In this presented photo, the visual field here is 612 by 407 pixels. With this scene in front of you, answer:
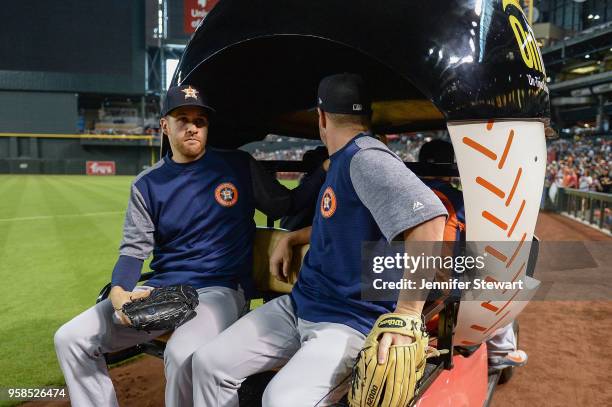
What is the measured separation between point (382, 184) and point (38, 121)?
45598mm

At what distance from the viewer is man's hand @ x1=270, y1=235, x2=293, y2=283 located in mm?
2762

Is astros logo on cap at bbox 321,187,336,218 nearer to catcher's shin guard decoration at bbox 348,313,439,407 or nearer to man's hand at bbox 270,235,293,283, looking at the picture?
catcher's shin guard decoration at bbox 348,313,439,407

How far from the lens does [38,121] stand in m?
41.3

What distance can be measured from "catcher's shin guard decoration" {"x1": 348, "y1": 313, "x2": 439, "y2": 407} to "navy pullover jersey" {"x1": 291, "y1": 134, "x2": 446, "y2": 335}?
11.8 inches

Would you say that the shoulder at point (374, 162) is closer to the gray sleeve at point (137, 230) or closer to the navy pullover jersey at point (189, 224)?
the navy pullover jersey at point (189, 224)

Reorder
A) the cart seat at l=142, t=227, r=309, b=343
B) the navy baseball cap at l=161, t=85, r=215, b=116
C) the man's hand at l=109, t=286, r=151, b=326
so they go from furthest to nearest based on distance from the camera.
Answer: the cart seat at l=142, t=227, r=309, b=343 < the navy baseball cap at l=161, t=85, r=215, b=116 < the man's hand at l=109, t=286, r=151, b=326

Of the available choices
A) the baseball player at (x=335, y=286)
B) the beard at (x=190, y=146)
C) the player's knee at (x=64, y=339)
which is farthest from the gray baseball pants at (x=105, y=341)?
the beard at (x=190, y=146)

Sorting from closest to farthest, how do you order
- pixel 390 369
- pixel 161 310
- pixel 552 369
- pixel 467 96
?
pixel 390 369 < pixel 467 96 < pixel 161 310 < pixel 552 369

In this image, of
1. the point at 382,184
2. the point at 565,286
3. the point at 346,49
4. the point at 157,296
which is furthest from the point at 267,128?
the point at 565,286

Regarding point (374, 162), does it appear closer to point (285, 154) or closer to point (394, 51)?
point (394, 51)

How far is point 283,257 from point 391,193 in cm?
111

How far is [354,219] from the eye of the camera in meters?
2.00

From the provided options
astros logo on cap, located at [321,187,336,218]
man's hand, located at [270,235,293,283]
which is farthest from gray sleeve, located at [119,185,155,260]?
astros logo on cap, located at [321,187,336,218]

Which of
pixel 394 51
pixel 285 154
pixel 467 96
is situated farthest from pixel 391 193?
pixel 285 154
